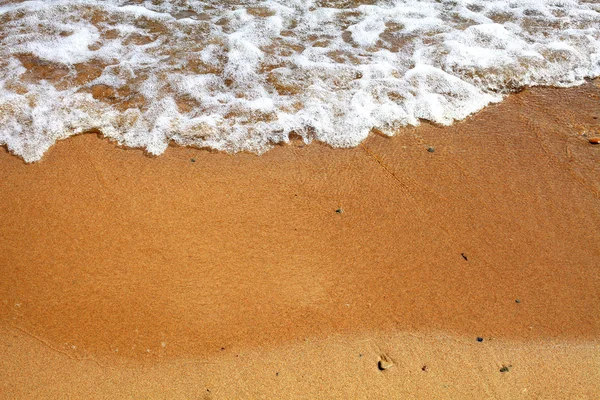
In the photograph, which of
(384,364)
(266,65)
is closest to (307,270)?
(384,364)

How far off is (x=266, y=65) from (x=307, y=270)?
7.25 ft

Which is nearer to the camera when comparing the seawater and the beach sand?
the beach sand

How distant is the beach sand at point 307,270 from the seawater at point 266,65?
25cm

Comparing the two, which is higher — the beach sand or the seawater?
the seawater

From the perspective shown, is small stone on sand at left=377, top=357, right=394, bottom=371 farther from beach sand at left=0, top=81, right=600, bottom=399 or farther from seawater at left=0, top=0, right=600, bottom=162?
seawater at left=0, top=0, right=600, bottom=162

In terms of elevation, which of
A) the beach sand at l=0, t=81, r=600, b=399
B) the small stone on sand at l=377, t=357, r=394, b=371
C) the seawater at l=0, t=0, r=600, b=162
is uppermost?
the seawater at l=0, t=0, r=600, b=162

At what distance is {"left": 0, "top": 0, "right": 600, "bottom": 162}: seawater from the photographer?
3668mm

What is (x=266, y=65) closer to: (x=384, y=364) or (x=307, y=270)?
(x=307, y=270)

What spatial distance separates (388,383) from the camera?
2.34 metres

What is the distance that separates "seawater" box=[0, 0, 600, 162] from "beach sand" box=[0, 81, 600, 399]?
0.82ft

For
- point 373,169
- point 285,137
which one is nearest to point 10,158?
point 285,137

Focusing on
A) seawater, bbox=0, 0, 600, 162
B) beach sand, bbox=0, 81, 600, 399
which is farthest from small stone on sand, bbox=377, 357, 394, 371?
seawater, bbox=0, 0, 600, 162

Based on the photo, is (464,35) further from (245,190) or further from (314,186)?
(245,190)

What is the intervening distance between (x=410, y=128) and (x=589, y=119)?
1377 millimetres
